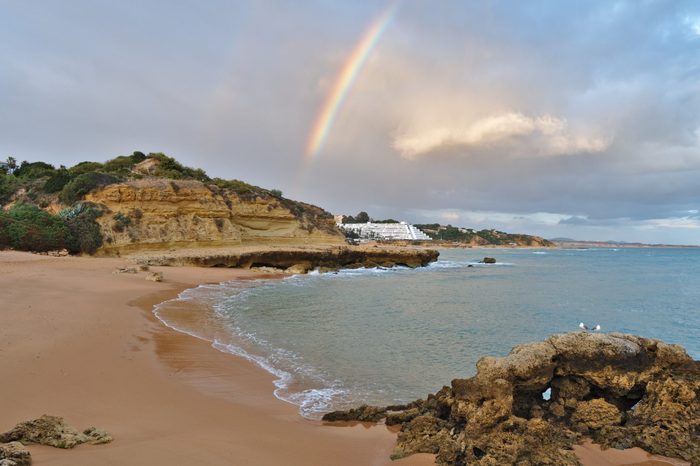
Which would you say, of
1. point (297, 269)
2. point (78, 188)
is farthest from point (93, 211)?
point (297, 269)

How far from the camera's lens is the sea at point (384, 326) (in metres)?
7.70

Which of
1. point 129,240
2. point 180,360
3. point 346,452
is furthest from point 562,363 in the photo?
point 129,240

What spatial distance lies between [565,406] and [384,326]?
8.07m

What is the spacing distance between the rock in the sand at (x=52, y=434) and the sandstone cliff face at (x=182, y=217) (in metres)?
29.0

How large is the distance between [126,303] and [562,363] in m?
12.6

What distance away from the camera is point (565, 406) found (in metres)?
4.96

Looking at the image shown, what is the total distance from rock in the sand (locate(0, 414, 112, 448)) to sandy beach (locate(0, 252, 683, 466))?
0.10 meters

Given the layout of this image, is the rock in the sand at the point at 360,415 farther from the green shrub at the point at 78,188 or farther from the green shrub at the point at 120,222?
the green shrub at the point at 78,188

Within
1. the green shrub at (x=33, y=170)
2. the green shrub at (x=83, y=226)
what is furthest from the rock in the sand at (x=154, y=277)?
the green shrub at (x=33, y=170)

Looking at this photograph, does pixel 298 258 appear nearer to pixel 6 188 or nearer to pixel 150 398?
pixel 6 188

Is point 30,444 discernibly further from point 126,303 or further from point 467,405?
point 126,303

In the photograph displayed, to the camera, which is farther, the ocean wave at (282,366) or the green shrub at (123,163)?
the green shrub at (123,163)

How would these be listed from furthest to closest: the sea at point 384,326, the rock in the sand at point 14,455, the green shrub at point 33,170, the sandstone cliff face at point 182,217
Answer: the green shrub at point 33,170, the sandstone cliff face at point 182,217, the sea at point 384,326, the rock in the sand at point 14,455

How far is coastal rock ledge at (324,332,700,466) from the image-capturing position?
4.18 metres
